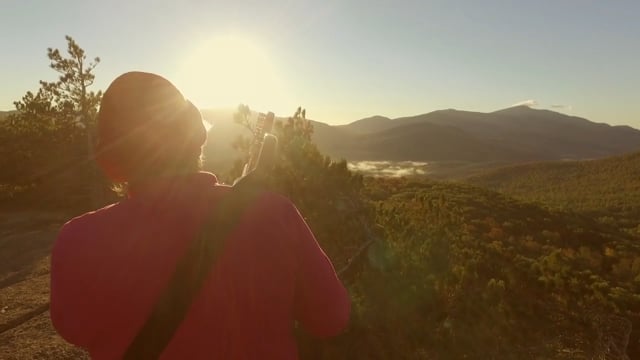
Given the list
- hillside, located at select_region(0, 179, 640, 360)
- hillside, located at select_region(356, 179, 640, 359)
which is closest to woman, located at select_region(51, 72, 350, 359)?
hillside, located at select_region(0, 179, 640, 360)

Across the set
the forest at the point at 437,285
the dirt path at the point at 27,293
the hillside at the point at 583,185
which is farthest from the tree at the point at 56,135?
the hillside at the point at 583,185

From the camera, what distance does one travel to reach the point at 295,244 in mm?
1534

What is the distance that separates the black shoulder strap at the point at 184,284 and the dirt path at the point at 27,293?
248 inches

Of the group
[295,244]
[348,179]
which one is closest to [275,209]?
[295,244]

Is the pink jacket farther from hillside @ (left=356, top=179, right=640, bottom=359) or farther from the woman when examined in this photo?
hillside @ (left=356, top=179, right=640, bottom=359)

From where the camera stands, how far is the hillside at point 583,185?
113 ft

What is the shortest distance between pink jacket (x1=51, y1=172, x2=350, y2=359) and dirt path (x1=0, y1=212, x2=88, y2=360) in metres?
6.21

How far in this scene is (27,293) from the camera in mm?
9633

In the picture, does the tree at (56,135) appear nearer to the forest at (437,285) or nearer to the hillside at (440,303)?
the hillside at (440,303)

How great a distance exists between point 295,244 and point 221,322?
1.13 ft

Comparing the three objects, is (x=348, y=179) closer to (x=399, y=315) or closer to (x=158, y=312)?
(x=399, y=315)

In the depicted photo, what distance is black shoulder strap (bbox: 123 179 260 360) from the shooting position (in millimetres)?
1376

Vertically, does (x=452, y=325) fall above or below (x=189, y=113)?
below

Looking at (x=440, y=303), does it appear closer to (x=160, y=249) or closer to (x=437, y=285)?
(x=437, y=285)
